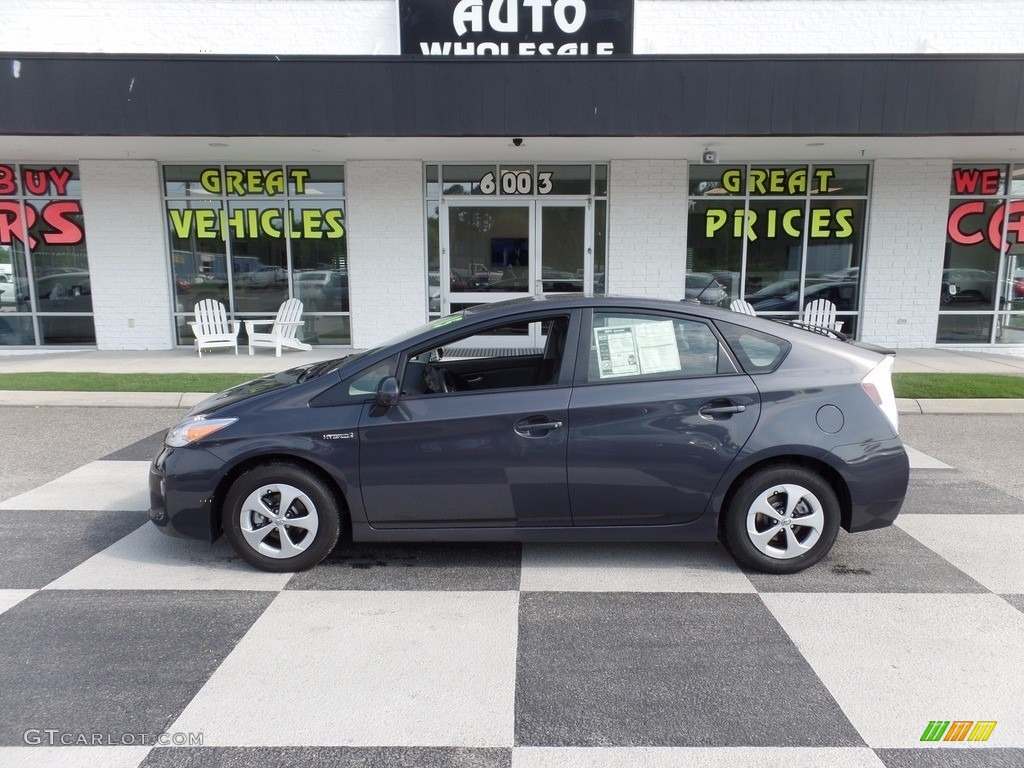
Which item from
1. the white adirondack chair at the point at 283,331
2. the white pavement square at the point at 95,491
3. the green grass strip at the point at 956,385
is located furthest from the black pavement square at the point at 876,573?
the white adirondack chair at the point at 283,331

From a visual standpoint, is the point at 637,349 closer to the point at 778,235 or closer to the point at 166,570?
the point at 166,570

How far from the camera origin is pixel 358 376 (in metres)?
4.07

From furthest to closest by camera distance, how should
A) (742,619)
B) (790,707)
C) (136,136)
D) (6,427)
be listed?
1. (136,136)
2. (6,427)
3. (742,619)
4. (790,707)

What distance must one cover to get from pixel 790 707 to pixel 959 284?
40.1 feet

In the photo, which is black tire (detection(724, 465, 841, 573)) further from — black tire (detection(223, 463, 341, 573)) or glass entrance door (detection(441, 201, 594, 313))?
glass entrance door (detection(441, 201, 594, 313))

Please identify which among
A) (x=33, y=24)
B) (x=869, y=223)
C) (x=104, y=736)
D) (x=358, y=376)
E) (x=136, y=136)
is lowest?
(x=104, y=736)

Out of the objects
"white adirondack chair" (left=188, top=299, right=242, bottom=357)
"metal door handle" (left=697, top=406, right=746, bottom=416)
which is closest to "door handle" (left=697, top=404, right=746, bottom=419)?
"metal door handle" (left=697, top=406, right=746, bottom=416)

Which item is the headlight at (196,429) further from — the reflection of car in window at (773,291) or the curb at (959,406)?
the reflection of car in window at (773,291)

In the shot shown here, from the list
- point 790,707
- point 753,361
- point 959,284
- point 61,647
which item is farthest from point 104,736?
point 959,284

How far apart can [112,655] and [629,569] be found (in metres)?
2.71

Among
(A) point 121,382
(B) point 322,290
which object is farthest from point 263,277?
(A) point 121,382

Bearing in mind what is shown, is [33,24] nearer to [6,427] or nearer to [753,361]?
[6,427]

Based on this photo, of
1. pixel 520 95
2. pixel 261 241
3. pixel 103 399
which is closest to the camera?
pixel 103 399

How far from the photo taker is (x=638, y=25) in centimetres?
1150
